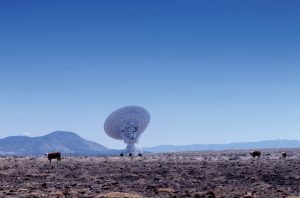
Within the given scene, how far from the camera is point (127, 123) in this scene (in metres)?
111

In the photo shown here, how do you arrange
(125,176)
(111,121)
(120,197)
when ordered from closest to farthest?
(120,197)
(125,176)
(111,121)

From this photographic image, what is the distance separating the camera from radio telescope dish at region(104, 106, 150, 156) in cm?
11025

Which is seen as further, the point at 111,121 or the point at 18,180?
the point at 111,121

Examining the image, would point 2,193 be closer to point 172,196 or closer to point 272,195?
point 172,196

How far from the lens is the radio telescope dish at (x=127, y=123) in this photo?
110 meters

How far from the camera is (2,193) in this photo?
89.2 feet

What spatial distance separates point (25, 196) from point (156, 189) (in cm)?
753

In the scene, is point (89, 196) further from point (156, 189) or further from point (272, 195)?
point (272, 195)

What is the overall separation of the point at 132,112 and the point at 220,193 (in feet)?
276

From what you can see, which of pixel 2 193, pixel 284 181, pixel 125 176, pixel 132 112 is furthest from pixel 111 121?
pixel 2 193

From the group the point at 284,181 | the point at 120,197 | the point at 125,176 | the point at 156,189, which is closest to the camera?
the point at 120,197

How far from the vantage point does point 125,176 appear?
4231 cm

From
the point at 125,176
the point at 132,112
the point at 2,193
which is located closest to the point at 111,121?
the point at 132,112

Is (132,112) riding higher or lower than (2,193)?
higher
